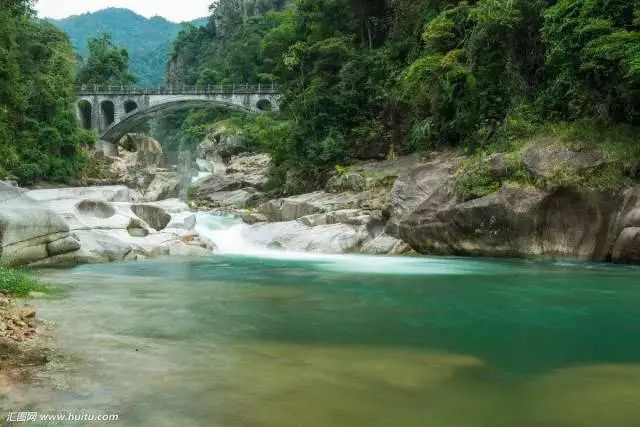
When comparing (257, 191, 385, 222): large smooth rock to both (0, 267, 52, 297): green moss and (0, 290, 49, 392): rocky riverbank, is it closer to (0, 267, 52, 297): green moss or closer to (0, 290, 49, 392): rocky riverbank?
(0, 267, 52, 297): green moss

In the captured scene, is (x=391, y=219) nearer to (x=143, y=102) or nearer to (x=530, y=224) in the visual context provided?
(x=530, y=224)

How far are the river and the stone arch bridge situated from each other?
45.0 metres

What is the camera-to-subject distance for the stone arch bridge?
180 feet

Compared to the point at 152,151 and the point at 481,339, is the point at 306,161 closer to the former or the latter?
the point at 481,339

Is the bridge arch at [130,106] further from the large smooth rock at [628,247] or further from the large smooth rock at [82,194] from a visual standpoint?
the large smooth rock at [628,247]

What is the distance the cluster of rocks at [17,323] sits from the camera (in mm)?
5746

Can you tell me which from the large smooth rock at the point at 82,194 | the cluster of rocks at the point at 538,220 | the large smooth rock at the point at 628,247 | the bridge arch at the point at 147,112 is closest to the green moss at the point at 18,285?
Result: the large smooth rock at the point at 82,194

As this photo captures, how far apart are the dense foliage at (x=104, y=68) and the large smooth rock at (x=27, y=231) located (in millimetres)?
53686

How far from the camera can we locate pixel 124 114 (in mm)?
58312

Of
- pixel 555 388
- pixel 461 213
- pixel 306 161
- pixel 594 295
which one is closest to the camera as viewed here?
pixel 555 388

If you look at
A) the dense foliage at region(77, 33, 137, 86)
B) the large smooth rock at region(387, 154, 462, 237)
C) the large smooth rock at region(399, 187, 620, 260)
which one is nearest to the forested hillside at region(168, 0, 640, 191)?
the large smooth rock at region(399, 187, 620, 260)

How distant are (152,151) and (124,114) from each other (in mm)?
5279

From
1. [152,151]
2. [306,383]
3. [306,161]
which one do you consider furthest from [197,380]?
[152,151]

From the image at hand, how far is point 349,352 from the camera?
19.2 feet
